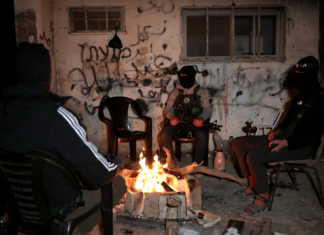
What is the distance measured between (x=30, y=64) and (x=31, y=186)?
756mm

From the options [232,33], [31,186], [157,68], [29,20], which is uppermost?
[29,20]

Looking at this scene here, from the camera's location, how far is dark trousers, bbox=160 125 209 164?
4.23m

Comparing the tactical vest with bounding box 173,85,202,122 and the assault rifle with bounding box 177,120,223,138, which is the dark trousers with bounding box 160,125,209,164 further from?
the tactical vest with bounding box 173,85,202,122

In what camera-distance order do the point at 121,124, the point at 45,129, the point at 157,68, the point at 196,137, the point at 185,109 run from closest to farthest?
1. the point at 45,129
2. the point at 196,137
3. the point at 185,109
4. the point at 121,124
5. the point at 157,68

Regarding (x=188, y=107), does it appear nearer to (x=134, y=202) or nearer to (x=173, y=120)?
(x=173, y=120)

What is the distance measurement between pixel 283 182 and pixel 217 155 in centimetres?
112

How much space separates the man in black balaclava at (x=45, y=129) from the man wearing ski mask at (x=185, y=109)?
2.79 m

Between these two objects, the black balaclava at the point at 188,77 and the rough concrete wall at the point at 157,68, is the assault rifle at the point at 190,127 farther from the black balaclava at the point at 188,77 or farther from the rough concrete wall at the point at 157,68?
the rough concrete wall at the point at 157,68

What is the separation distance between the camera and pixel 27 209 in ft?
5.32

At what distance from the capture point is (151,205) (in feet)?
8.95

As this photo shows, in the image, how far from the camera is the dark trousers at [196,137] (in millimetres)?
4230

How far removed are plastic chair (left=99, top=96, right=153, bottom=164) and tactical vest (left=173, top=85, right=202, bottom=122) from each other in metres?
0.64

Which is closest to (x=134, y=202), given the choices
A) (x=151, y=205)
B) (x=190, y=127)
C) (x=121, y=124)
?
(x=151, y=205)

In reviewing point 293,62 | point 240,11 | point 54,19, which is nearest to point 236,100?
point 293,62
